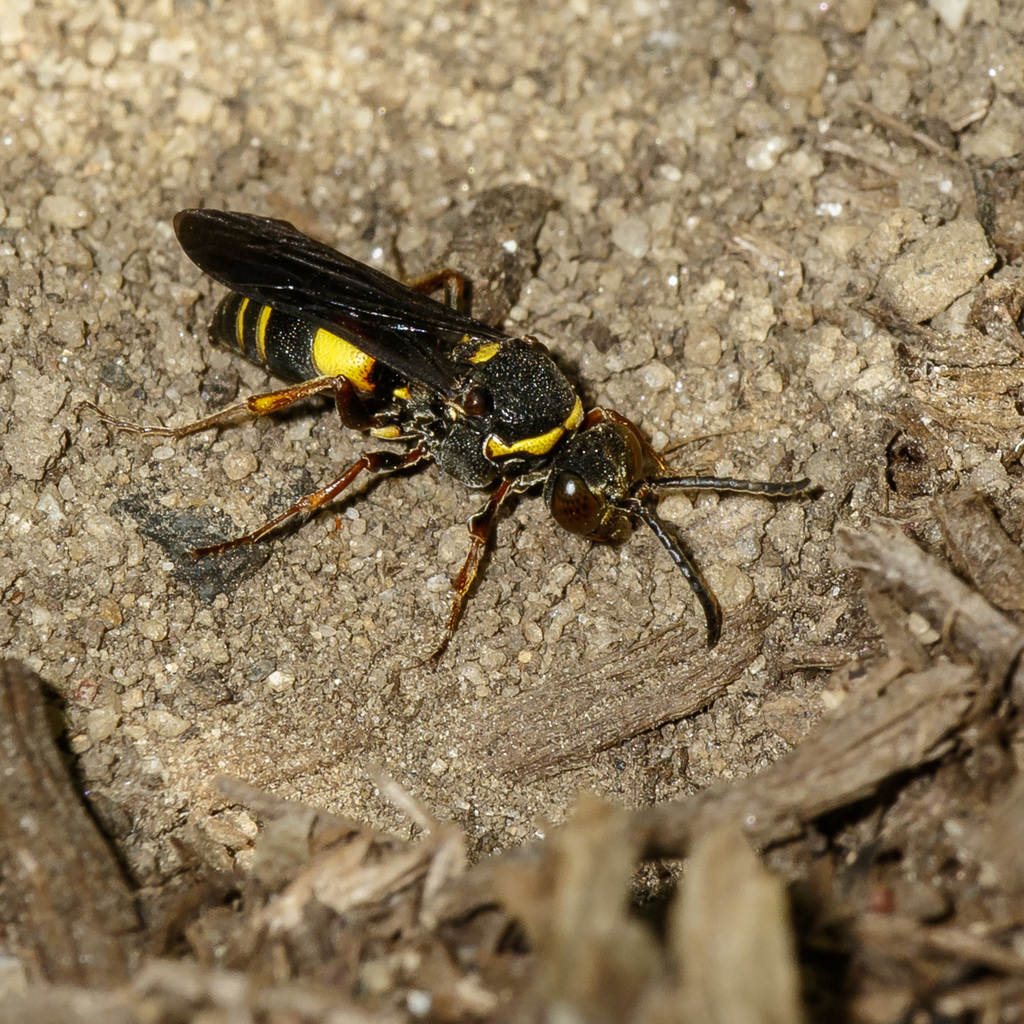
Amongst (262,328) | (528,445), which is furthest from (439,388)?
(262,328)

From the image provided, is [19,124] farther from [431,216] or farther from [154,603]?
[154,603]

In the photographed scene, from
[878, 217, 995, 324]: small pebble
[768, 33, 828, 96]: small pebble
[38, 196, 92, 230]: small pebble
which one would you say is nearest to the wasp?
[38, 196, 92, 230]: small pebble

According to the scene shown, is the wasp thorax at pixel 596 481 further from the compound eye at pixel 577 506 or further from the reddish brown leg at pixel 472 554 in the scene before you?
the reddish brown leg at pixel 472 554

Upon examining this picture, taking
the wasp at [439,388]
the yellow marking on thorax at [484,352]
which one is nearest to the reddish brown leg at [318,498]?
the wasp at [439,388]

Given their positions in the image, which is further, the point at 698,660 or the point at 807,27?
the point at 807,27

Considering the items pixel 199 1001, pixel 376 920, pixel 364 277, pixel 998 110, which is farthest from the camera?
pixel 998 110

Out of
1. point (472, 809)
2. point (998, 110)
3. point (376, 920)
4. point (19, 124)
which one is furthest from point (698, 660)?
point (19, 124)
